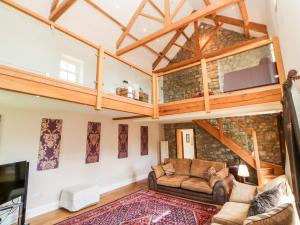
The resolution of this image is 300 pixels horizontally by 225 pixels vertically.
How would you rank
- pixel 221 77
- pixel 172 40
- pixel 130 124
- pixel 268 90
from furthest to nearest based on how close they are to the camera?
pixel 172 40
pixel 130 124
pixel 221 77
pixel 268 90

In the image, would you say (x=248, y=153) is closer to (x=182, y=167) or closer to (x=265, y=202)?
(x=182, y=167)

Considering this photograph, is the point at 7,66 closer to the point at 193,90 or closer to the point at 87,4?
the point at 87,4

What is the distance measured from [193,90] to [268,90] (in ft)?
5.70

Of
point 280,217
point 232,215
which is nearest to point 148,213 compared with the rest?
point 232,215

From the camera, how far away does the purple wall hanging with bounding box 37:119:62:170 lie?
3869 millimetres

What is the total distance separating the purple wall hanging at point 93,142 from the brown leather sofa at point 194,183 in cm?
176

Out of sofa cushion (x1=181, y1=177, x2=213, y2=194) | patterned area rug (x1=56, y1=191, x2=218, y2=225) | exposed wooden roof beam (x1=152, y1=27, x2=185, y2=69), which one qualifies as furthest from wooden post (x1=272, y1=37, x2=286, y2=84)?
exposed wooden roof beam (x1=152, y1=27, x2=185, y2=69)

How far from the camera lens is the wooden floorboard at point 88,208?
11.2 ft

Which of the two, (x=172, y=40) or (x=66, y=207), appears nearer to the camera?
(x=66, y=207)

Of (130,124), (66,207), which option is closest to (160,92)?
(130,124)

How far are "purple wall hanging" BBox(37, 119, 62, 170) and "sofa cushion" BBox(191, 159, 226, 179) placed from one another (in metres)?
3.67

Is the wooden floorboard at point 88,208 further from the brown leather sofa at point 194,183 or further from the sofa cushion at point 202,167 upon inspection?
the sofa cushion at point 202,167

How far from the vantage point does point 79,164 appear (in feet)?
15.1

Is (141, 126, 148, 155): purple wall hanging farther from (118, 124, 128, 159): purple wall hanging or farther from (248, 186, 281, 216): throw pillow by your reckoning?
(248, 186, 281, 216): throw pillow
